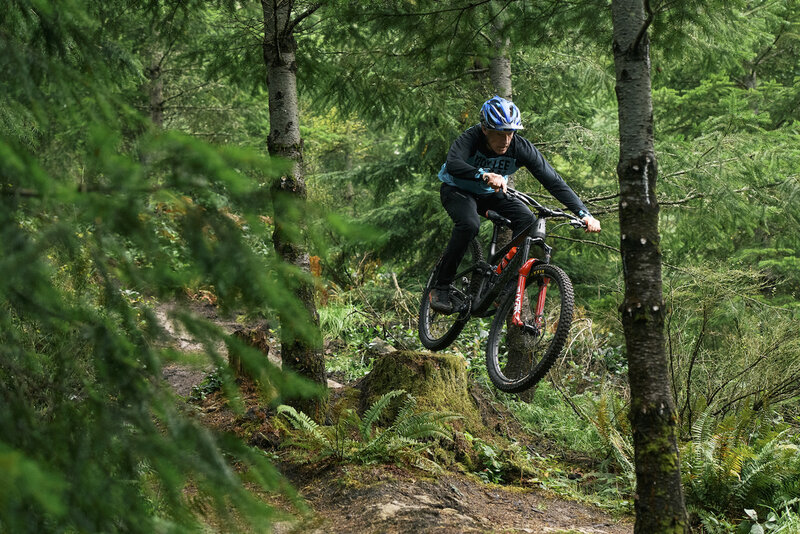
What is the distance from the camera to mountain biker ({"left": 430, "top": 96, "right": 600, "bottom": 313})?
5602 millimetres

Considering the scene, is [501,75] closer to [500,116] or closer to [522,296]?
[500,116]

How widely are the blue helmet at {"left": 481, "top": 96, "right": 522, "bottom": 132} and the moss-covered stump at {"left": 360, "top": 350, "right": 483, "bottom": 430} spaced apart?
235 cm

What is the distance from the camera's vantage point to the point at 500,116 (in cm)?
559

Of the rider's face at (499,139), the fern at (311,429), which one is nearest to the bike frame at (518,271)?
the rider's face at (499,139)

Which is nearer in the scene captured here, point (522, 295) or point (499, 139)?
point (522, 295)

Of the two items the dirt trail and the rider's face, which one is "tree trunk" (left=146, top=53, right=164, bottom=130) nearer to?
the rider's face

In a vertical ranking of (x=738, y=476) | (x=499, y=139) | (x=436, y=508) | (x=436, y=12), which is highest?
(x=436, y=12)

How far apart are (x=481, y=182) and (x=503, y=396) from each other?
3.59 metres

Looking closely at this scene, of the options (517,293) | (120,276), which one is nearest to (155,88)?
(517,293)

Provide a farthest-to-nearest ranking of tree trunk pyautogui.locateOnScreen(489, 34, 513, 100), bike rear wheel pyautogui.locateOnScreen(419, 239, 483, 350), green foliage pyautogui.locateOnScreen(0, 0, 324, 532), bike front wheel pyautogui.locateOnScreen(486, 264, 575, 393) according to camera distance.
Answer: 1. tree trunk pyautogui.locateOnScreen(489, 34, 513, 100)
2. bike rear wheel pyautogui.locateOnScreen(419, 239, 483, 350)
3. bike front wheel pyautogui.locateOnScreen(486, 264, 575, 393)
4. green foliage pyautogui.locateOnScreen(0, 0, 324, 532)

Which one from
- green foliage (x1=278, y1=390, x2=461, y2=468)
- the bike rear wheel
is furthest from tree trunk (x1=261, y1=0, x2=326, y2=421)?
the bike rear wheel

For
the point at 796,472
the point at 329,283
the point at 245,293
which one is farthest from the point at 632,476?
the point at 329,283

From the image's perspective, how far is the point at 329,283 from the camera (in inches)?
489

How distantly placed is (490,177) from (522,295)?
39.5 inches
